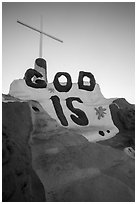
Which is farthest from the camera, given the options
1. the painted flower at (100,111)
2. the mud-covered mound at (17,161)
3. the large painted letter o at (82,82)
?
the large painted letter o at (82,82)

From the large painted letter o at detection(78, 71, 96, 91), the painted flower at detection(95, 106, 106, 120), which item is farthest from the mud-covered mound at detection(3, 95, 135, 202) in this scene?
the large painted letter o at detection(78, 71, 96, 91)

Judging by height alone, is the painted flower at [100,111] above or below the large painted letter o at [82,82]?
below

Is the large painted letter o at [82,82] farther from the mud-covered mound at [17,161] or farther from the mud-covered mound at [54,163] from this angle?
the mud-covered mound at [17,161]

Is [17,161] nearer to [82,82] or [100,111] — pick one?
[100,111]

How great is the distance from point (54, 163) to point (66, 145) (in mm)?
126

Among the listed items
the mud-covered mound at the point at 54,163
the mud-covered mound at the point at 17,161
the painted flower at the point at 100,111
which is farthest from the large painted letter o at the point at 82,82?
the mud-covered mound at the point at 17,161

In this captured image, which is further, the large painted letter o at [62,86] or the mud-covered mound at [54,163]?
the large painted letter o at [62,86]

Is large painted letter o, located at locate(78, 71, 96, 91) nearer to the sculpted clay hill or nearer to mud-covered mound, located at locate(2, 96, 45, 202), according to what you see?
the sculpted clay hill

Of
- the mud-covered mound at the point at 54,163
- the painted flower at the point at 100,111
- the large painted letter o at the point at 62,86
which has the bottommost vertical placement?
the mud-covered mound at the point at 54,163

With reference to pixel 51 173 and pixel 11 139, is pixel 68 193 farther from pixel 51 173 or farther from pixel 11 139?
pixel 11 139

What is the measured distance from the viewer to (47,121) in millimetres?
1044

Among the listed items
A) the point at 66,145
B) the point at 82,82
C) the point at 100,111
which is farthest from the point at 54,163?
the point at 82,82

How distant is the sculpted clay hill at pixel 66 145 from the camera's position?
0.76 m

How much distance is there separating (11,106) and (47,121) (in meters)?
0.21
